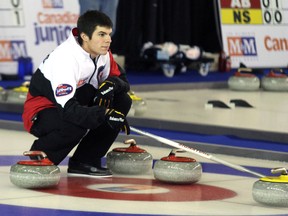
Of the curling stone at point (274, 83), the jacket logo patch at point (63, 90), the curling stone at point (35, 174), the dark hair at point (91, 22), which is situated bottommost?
the curling stone at point (274, 83)

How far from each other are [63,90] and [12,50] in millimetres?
6120

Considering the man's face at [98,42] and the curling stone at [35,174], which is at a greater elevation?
the man's face at [98,42]

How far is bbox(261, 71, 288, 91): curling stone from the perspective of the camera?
1195 centimetres

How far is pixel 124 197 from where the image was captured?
212 inches

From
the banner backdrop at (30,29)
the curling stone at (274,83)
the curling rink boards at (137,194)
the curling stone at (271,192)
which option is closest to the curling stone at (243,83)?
the curling stone at (274,83)

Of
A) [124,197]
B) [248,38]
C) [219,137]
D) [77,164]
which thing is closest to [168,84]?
[248,38]

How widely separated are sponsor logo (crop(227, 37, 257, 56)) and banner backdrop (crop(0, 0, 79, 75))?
2.86 metres

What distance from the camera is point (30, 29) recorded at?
1188 centimetres

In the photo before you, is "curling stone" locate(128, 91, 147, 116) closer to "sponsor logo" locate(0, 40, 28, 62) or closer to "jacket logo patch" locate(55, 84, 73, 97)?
"jacket logo patch" locate(55, 84, 73, 97)

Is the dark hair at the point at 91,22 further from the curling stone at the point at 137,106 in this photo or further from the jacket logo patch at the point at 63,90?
the curling stone at the point at 137,106

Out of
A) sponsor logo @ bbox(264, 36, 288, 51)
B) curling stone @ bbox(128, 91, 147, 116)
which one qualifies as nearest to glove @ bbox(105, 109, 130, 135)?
curling stone @ bbox(128, 91, 147, 116)

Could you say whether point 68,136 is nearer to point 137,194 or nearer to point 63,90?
point 63,90

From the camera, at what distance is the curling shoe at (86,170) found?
6.13m

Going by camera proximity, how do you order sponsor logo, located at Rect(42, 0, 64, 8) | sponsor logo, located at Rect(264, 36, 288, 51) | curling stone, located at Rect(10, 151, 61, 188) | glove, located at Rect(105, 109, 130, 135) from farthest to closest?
sponsor logo, located at Rect(264, 36, 288, 51)
sponsor logo, located at Rect(42, 0, 64, 8)
glove, located at Rect(105, 109, 130, 135)
curling stone, located at Rect(10, 151, 61, 188)
